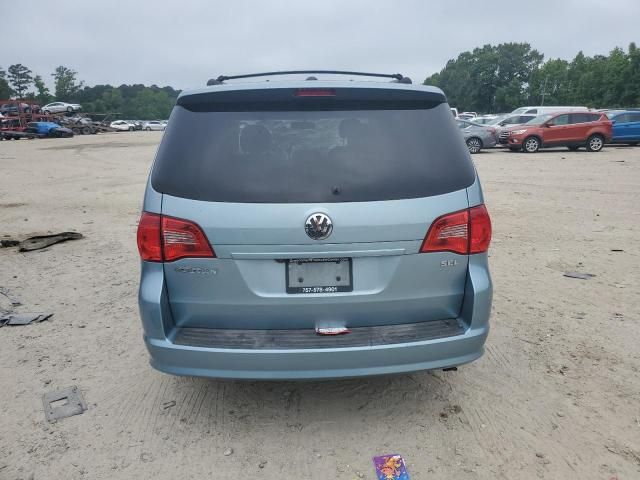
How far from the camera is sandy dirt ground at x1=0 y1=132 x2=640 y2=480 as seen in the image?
8.59 feet

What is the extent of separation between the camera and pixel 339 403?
3.16m

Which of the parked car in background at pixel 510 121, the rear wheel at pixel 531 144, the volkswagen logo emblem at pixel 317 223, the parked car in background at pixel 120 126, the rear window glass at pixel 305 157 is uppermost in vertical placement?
the rear window glass at pixel 305 157

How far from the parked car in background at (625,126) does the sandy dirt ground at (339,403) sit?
71.5 feet

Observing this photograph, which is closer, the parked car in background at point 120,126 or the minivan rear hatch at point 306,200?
the minivan rear hatch at point 306,200

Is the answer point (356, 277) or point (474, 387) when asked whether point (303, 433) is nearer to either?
point (356, 277)

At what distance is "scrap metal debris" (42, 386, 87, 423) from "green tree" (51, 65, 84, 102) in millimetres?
119533

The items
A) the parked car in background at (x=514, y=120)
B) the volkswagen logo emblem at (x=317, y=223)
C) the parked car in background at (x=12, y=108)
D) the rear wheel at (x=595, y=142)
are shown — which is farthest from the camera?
the parked car in background at (x=12, y=108)

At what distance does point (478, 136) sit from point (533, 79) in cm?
9333

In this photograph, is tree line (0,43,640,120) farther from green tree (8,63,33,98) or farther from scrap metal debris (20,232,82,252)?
scrap metal debris (20,232,82,252)

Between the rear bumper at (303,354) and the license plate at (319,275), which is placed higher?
the license plate at (319,275)

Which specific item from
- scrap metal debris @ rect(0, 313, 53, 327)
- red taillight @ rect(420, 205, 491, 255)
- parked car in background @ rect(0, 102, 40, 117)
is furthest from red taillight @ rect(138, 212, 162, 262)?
parked car in background @ rect(0, 102, 40, 117)

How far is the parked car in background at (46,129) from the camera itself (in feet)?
128

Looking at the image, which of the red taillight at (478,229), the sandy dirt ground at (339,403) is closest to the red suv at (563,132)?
the sandy dirt ground at (339,403)

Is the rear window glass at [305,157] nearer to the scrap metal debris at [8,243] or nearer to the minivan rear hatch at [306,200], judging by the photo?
the minivan rear hatch at [306,200]
